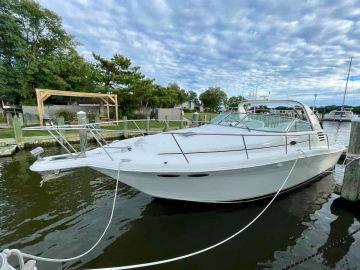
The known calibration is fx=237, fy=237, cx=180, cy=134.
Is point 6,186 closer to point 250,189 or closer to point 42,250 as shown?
point 42,250

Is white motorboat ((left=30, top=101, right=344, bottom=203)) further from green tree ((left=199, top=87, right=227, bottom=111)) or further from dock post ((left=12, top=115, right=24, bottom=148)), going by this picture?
green tree ((left=199, top=87, right=227, bottom=111))

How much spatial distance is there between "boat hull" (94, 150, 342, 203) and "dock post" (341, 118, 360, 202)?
1.13m

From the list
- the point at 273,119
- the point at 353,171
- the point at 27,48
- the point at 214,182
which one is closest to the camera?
the point at 214,182

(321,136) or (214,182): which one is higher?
(321,136)

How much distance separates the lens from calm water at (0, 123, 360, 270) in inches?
155

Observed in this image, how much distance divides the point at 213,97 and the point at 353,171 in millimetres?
56750

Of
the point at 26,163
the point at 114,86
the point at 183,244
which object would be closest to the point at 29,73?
the point at 114,86

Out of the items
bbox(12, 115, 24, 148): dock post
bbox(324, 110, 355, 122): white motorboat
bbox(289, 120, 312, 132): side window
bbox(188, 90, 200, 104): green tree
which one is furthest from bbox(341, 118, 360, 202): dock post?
bbox(188, 90, 200, 104): green tree

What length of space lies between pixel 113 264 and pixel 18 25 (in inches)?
1013

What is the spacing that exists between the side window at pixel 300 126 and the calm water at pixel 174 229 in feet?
5.82

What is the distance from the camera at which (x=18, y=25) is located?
2181cm

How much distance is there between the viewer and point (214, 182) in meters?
4.60

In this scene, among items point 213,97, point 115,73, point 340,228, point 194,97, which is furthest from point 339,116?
point 340,228

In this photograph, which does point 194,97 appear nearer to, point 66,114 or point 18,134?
point 66,114
